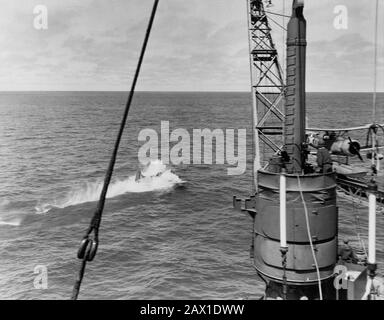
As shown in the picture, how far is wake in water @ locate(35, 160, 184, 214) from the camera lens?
4647 centimetres

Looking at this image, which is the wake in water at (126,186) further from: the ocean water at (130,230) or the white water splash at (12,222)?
the white water splash at (12,222)

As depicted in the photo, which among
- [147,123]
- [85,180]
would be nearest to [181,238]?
[85,180]

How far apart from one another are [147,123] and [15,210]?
8247 cm

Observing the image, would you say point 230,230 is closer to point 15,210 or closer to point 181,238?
point 181,238

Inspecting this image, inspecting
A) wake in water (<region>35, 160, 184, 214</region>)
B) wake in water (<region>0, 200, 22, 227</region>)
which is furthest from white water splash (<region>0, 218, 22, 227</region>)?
wake in water (<region>35, 160, 184, 214</region>)

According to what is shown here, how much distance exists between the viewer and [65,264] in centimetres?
3244

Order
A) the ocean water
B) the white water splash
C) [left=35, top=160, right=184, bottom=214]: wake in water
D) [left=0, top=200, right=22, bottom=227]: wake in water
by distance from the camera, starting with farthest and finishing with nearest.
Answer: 1. [left=35, top=160, right=184, bottom=214]: wake in water
2. [left=0, top=200, right=22, bottom=227]: wake in water
3. the white water splash
4. the ocean water

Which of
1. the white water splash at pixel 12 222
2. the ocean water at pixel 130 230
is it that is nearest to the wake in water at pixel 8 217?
the white water splash at pixel 12 222

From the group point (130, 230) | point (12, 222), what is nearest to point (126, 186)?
point (130, 230)

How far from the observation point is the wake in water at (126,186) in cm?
4647

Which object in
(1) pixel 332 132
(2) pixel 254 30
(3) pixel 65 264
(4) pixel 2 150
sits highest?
(2) pixel 254 30

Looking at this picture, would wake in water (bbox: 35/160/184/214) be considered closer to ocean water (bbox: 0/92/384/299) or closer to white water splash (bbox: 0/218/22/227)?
ocean water (bbox: 0/92/384/299)

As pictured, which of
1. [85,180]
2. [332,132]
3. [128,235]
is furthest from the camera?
[85,180]
